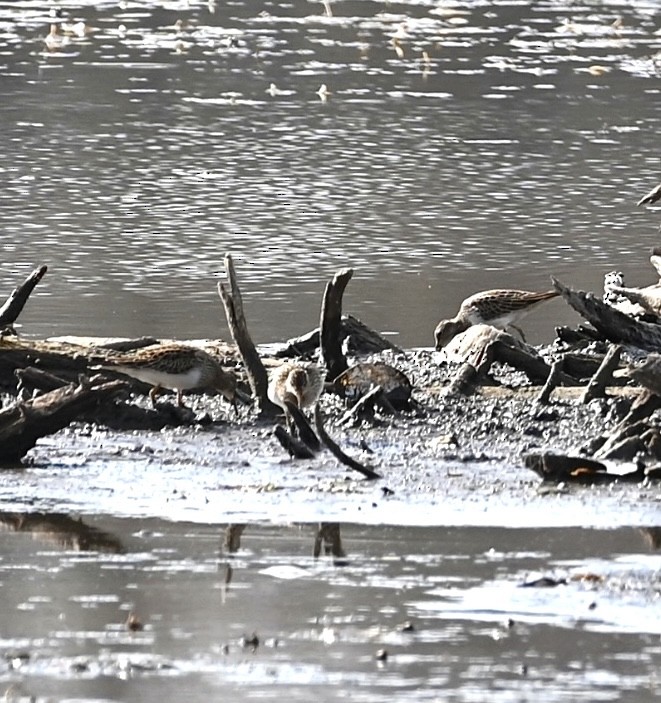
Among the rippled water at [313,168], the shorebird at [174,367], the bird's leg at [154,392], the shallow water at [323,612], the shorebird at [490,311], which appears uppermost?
the shallow water at [323,612]

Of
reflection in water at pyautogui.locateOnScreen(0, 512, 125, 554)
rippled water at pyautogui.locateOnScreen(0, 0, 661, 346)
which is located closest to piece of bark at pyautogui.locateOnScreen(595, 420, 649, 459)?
reflection in water at pyautogui.locateOnScreen(0, 512, 125, 554)

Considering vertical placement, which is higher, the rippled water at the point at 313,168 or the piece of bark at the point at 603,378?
the piece of bark at the point at 603,378

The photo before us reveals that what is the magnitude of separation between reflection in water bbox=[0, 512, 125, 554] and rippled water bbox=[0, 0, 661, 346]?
16.5 feet

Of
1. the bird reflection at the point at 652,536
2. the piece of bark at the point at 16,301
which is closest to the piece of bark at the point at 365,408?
the piece of bark at the point at 16,301

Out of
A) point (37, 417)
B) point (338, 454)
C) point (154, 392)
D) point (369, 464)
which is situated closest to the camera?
point (338, 454)

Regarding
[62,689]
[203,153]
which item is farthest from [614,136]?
[62,689]

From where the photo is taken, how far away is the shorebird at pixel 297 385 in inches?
391

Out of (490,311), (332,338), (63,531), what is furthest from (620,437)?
(490,311)

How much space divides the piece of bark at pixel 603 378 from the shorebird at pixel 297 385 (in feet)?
4.64

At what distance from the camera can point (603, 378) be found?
10516mm

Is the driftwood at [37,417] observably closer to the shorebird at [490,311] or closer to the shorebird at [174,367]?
the shorebird at [174,367]

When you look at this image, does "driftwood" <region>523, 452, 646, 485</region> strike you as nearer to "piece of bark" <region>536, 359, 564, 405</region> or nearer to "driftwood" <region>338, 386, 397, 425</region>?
"driftwood" <region>338, 386, 397, 425</region>

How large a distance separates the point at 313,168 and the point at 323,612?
51.2 ft

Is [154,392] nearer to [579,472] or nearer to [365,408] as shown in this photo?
[365,408]
